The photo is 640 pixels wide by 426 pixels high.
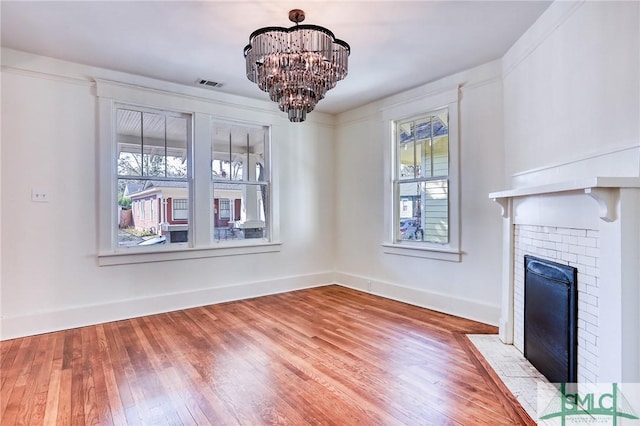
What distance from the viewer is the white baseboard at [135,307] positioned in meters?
3.28

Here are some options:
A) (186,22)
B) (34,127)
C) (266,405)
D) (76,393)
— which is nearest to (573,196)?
(266,405)

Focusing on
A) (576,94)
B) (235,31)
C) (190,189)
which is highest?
(235,31)

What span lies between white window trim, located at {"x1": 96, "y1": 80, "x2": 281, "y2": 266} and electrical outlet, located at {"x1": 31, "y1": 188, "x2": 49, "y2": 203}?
1.44ft

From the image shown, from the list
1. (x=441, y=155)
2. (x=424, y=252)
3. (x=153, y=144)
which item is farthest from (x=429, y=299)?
(x=153, y=144)

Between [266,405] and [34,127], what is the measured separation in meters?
3.45

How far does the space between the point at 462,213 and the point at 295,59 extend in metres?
2.61

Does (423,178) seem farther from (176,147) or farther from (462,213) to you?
(176,147)

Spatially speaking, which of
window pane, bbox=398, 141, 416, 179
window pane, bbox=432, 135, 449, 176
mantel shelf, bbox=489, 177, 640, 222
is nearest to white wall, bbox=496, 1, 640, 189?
mantel shelf, bbox=489, 177, 640, 222

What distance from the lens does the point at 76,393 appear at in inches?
87.4

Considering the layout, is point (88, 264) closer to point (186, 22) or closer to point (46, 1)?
point (46, 1)

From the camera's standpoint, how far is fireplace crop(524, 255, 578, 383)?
2043 millimetres

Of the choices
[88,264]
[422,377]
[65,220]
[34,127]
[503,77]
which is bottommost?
[422,377]

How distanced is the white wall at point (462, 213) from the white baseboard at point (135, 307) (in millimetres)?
1011

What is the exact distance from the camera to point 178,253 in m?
4.14
